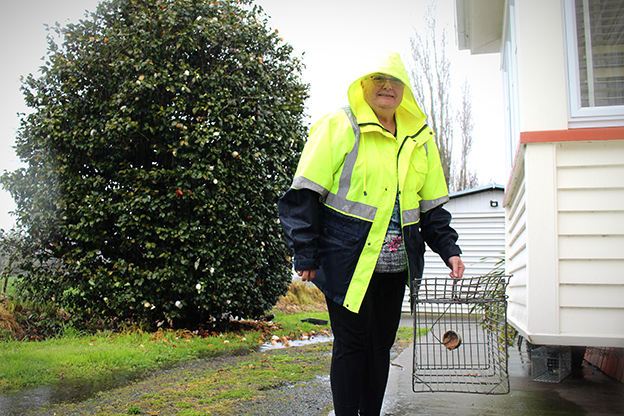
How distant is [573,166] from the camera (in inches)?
127

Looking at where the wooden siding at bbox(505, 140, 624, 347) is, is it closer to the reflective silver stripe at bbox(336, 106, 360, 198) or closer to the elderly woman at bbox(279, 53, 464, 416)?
the elderly woman at bbox(279, 53, 464, 416)

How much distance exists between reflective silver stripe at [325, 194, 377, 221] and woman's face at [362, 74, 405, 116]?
1.68ft

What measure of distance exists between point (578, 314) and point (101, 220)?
4891mm

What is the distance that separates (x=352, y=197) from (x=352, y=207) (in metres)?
0.05

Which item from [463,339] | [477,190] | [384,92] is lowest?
[463,339]

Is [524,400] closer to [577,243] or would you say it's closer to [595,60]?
[577,243]

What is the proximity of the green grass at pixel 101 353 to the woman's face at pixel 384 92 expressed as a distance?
3127 millimetres

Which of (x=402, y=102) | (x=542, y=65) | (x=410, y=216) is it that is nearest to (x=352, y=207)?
(x=410, y=216)

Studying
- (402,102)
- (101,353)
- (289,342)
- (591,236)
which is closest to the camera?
(402,102)

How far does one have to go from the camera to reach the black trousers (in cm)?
233

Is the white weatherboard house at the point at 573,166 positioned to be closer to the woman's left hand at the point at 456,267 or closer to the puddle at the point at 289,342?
the woman's left hand at the point at 456,267

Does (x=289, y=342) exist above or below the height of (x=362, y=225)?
below

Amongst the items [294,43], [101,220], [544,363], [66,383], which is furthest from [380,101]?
[294,43]

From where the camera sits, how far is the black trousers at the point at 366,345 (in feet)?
7.66
